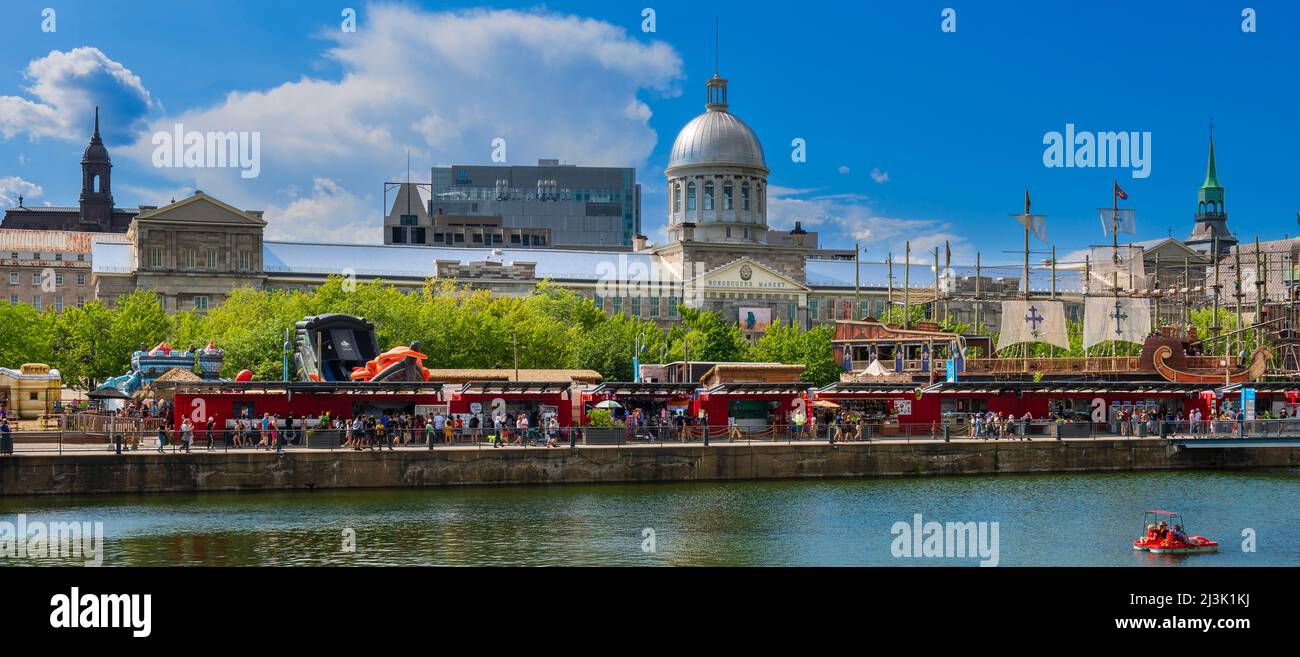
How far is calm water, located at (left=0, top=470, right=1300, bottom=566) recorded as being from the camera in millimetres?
38000

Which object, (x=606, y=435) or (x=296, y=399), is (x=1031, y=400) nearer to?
(x=606, y=435)

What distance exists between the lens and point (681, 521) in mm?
45156

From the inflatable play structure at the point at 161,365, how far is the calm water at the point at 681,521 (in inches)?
824

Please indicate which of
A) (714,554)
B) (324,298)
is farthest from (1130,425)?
(324,298)

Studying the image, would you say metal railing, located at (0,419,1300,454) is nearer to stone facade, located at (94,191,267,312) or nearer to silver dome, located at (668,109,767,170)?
stone facade, located at (94,191,267,312)

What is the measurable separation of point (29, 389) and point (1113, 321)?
64.9 m

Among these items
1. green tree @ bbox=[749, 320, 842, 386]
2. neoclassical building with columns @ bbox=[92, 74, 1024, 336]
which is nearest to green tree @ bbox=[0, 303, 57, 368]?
neoclassical building with columns @ bbox=[92, 74, 1024, 336]

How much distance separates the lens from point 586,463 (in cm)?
5600

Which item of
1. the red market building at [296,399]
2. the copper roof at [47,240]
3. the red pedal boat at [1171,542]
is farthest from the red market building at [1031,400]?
the copper roof at [47,240]

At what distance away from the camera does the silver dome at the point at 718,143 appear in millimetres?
150875

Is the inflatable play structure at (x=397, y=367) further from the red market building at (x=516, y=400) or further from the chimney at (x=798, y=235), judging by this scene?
the chimney at (x=798, y=235)

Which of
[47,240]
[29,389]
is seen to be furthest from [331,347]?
[47,240]

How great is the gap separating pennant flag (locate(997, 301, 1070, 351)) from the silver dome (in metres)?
65.3
